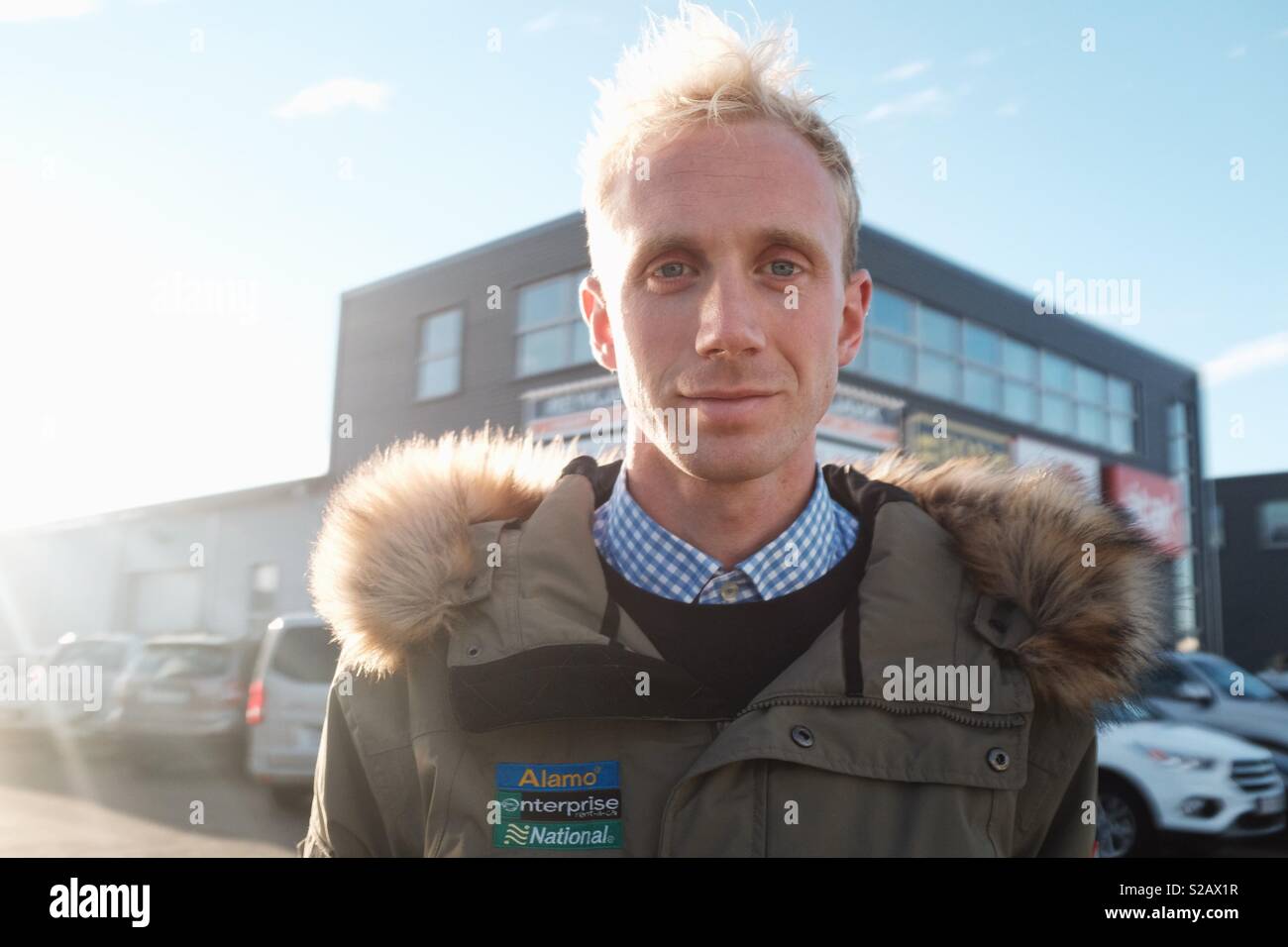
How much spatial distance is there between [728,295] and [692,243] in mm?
138

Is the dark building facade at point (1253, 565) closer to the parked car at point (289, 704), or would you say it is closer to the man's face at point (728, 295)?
the parked car at point (289, 704)

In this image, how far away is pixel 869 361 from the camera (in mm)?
18406

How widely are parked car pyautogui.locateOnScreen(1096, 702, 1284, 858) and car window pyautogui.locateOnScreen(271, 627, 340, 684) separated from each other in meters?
6.43

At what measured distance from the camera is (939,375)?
2019 cm

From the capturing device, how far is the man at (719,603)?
Result: 183cm

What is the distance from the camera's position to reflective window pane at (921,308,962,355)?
65.5 feet

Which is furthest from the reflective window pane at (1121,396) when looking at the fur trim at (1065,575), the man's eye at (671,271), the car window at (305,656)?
the man's eye at (671,271)

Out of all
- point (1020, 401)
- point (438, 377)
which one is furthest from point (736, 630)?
point (1020, 401)

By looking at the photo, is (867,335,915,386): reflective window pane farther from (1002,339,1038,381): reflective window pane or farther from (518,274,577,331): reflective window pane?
(518,274,577,331): reflective window pane

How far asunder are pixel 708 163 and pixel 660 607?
2.94ft

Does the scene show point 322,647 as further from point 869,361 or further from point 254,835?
point 869,361

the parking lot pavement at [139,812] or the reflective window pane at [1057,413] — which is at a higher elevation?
the reflective window pane at [1057,413]

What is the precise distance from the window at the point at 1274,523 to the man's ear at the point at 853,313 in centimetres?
3398
